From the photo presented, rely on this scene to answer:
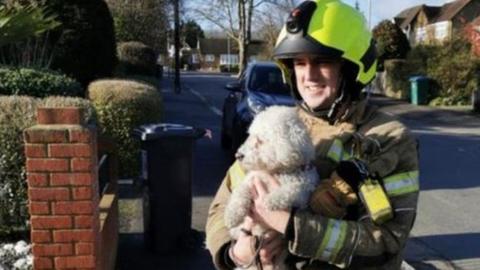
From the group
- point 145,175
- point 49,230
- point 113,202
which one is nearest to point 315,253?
point 49,230

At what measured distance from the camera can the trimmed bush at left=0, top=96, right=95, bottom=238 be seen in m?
4.92

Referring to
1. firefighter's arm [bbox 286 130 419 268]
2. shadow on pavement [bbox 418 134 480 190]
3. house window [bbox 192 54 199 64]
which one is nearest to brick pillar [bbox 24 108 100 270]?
firefighter's arm [bbox 286 130 419 268]

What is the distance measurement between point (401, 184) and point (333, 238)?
0.27 m

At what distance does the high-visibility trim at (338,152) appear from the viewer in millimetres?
1853

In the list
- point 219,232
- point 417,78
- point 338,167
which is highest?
point 338,167

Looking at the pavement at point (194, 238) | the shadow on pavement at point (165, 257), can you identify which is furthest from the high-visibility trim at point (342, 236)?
the shadow on pavement at point (165, 257)

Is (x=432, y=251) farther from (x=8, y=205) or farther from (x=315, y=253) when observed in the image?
(x=315, y=253)

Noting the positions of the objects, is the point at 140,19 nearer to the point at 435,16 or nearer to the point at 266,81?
the point at 266,81

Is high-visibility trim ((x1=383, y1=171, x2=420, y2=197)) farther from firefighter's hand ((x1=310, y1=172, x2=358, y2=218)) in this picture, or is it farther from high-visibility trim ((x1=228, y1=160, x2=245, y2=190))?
high-visibility trim ((x1=228, y1=160, x2=245, y2=190))

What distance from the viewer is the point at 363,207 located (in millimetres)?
1790

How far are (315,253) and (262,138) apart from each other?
367 mm

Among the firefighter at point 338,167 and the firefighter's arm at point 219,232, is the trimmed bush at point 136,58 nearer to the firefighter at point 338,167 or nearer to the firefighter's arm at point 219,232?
the firefighter's arm at point 219,232

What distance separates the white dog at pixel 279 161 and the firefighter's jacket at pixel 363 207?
0.23 ft

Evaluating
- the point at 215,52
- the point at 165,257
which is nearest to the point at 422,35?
the point at 165,257
